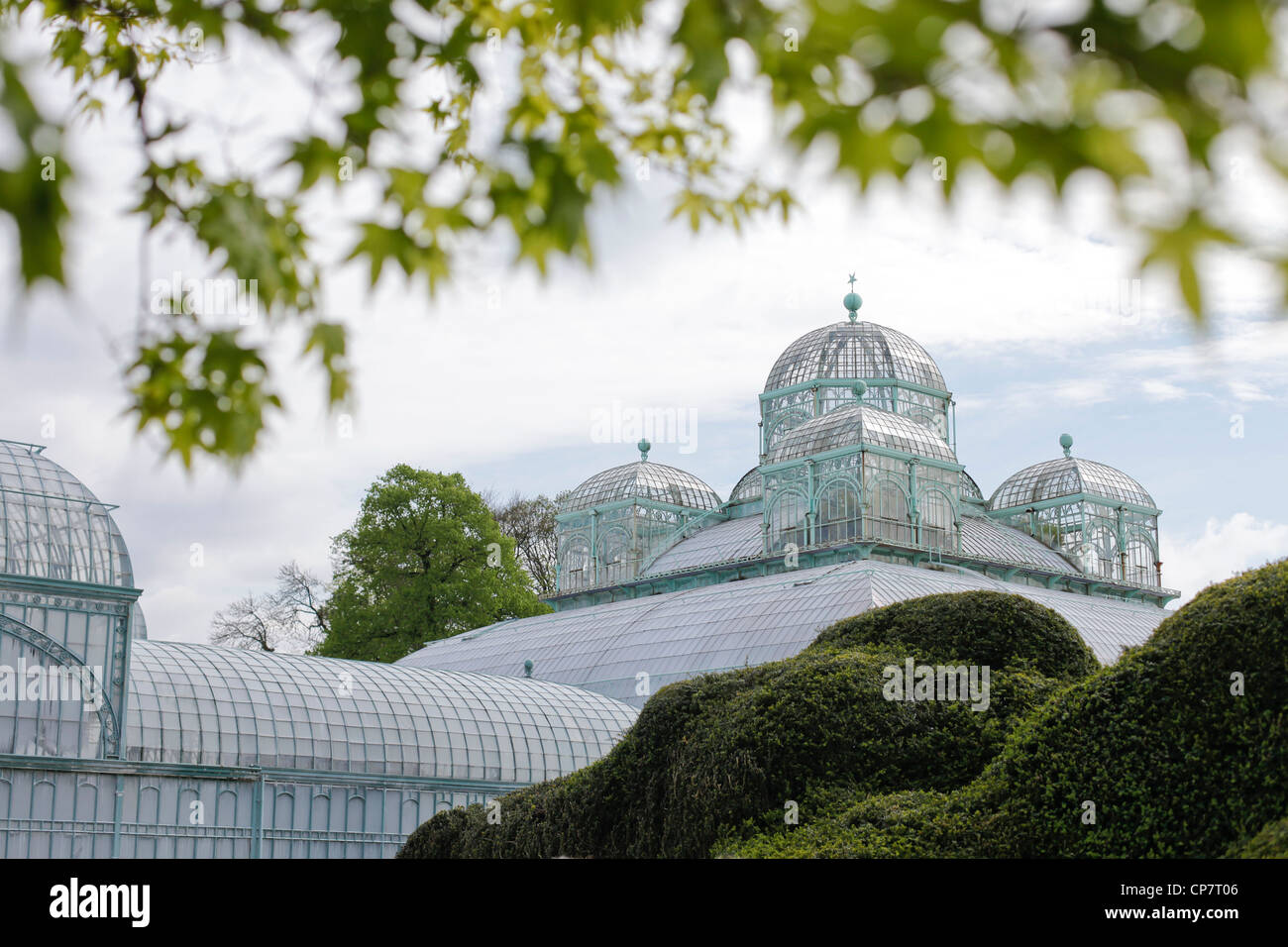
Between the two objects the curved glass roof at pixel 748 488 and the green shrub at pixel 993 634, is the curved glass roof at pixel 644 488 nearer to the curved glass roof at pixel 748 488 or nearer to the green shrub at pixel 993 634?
the curved glass roof at pixel 748 488

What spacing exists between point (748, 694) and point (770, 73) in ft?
35.6

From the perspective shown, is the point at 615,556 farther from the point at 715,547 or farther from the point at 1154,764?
the point at 1154,764

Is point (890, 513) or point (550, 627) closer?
point (890, 513)

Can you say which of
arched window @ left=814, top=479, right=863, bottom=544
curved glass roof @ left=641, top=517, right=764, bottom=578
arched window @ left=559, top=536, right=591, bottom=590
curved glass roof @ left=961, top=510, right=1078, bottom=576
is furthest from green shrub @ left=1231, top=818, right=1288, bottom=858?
arched window @ left=559, top=536, right=591, bottom=590

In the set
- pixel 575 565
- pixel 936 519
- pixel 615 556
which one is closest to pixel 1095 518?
pixel 936 519

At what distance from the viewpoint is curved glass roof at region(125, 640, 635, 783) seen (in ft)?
69.9

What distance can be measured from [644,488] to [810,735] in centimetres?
2767

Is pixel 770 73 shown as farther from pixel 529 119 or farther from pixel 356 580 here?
pixel 356 580

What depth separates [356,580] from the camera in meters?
42.2

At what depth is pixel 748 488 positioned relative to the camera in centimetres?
4194

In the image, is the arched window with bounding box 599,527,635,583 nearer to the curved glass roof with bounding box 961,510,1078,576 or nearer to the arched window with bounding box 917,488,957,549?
the curved glass roof with bounding box 961,510,1078,576

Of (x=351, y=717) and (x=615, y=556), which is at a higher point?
(x=615, y=556)

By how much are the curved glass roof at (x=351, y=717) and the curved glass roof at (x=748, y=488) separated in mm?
15083
